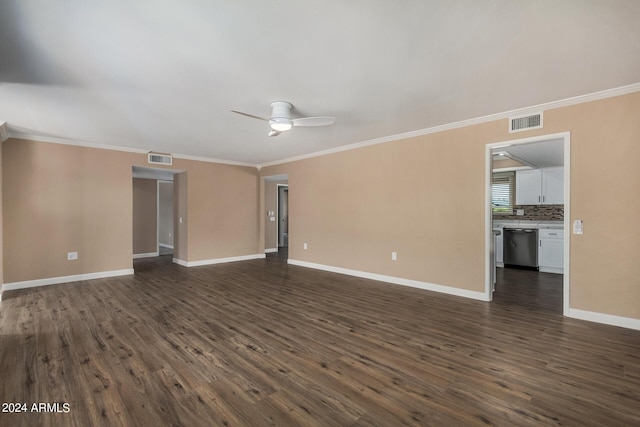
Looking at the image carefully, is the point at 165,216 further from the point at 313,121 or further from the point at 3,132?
the point at 313,121

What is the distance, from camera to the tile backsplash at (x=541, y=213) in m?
6.57

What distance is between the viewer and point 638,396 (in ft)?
6.54

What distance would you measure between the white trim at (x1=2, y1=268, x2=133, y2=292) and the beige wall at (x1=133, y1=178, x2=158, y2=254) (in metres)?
2.59

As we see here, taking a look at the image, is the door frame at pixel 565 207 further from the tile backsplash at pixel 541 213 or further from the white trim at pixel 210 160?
the white trim at pixel 210 160

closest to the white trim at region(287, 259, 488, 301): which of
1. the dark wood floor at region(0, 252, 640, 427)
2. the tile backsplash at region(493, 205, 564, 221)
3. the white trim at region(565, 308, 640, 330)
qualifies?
the dark wood floor at region(0, 252, 640, 427)

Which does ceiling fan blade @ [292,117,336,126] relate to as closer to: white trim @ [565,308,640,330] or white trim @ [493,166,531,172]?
white trim @ [565,308,640,330]

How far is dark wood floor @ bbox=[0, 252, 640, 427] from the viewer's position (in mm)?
1831

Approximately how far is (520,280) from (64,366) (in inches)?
254

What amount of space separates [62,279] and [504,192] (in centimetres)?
958

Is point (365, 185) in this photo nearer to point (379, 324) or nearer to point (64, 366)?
point (379, 324)

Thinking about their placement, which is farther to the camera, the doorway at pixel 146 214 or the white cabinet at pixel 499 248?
the doorway at pixel 146 214

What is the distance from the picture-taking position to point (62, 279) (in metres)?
5.23

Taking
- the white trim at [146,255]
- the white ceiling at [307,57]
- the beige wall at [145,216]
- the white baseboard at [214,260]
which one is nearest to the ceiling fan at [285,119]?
the white ceiling at [307,57]

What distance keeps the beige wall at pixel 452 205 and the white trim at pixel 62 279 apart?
140 inches
